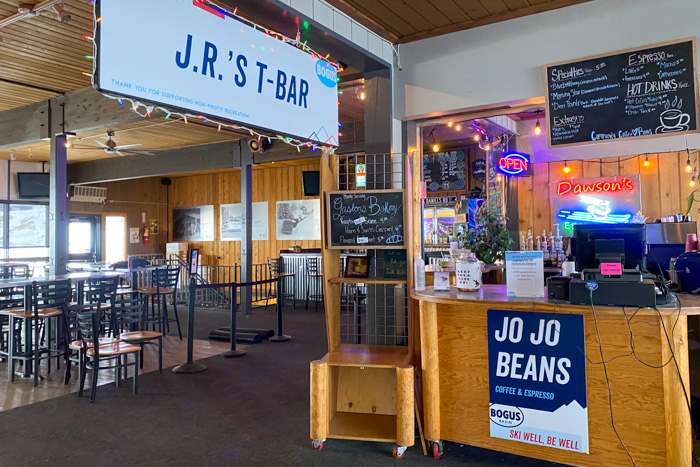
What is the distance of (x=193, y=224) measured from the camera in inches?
573

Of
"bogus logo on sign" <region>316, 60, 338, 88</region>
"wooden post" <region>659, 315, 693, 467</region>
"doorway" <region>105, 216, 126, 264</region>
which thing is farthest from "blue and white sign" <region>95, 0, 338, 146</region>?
"doorway" <region>105, 216, 126, 264</region>

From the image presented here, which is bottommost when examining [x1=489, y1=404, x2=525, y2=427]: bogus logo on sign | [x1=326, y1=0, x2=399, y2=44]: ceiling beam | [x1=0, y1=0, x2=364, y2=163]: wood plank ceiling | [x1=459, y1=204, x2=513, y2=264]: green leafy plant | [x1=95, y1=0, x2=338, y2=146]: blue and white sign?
[x1=489, y1=404, x2=525, y2=427]: bogus logo on sign

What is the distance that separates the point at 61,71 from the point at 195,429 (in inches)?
Result: 191

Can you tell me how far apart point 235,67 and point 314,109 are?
2.18ft

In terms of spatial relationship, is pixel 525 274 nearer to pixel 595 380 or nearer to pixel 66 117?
pixel 595 380

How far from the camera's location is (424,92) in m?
4.20

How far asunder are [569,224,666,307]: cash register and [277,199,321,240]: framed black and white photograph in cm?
945

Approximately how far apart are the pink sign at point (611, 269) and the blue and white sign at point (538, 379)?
30cm

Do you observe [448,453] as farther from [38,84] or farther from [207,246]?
[207,246]

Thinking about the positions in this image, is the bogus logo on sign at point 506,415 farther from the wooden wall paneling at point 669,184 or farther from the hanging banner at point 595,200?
the wooden wall paneling at point 669,184

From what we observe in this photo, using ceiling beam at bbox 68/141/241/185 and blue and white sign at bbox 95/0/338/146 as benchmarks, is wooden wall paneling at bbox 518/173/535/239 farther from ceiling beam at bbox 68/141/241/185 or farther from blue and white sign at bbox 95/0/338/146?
blue and white sign at bbox 95/0/338/146

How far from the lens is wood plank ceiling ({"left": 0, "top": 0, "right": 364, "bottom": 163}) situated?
4562 millimetres

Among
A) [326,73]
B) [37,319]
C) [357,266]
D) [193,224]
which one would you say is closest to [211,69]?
[326,73]

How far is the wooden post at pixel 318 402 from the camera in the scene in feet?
10.1
